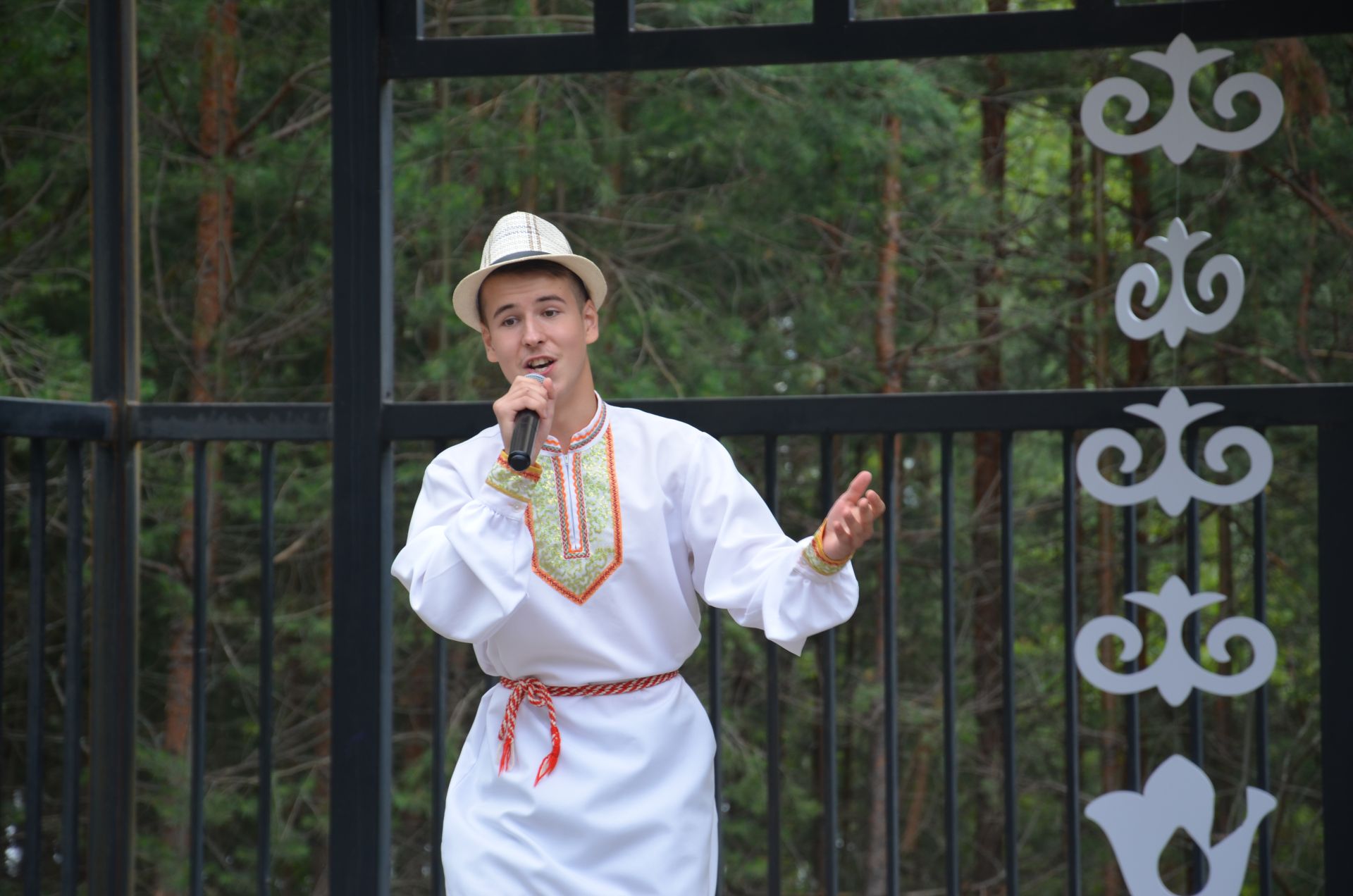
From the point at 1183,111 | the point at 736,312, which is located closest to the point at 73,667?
the point at 1183,111

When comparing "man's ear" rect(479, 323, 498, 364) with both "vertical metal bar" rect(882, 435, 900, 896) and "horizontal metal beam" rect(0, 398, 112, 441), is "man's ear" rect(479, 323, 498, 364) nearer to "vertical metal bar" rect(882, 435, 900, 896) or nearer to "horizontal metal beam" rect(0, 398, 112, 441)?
"vertical metal bar" rect(882, 435, 900, 896)

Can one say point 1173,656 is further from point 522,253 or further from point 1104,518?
point 1104,518

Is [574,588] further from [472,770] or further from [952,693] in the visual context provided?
[952,693]

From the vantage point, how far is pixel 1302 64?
21.1ft

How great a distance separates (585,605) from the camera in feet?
→ 6.26

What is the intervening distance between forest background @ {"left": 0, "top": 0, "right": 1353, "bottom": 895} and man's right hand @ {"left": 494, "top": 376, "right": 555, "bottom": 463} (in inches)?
168

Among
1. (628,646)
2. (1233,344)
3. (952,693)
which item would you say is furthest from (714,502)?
(1233,344)

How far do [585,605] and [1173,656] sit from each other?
1.13 meters

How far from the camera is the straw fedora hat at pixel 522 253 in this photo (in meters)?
1.94

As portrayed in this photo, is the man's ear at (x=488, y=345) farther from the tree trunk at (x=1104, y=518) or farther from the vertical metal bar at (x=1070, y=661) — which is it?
the tree trunk at (x=1104, y=518)

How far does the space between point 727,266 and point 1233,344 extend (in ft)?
7.77

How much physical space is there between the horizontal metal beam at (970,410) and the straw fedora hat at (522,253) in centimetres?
46

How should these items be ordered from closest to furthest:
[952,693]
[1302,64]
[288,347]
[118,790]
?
[952,693]
[118,790]
[1302,64]
[288,347]

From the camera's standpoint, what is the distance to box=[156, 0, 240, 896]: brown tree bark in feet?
21.0
